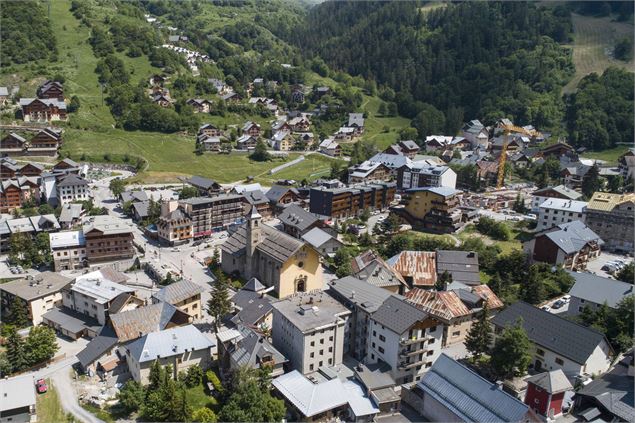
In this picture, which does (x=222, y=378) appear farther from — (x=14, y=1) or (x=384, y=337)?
(x=14, y=1)

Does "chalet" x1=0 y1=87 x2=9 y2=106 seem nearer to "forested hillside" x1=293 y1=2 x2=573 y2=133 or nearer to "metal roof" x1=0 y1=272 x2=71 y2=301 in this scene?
"metal roof" x1=0 y1=272 x2=71 y2=301

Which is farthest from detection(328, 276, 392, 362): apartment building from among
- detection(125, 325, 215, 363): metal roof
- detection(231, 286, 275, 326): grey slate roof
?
detection(125, 325, 215, 363): metal roof

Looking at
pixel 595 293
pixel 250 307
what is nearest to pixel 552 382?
pixel 595 293

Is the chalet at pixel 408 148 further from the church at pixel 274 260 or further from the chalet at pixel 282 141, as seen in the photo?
the church at pixel 274 260

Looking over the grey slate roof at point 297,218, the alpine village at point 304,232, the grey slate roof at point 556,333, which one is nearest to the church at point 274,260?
the alpine village at point 304,232

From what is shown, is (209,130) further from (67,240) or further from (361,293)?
(361,293)
